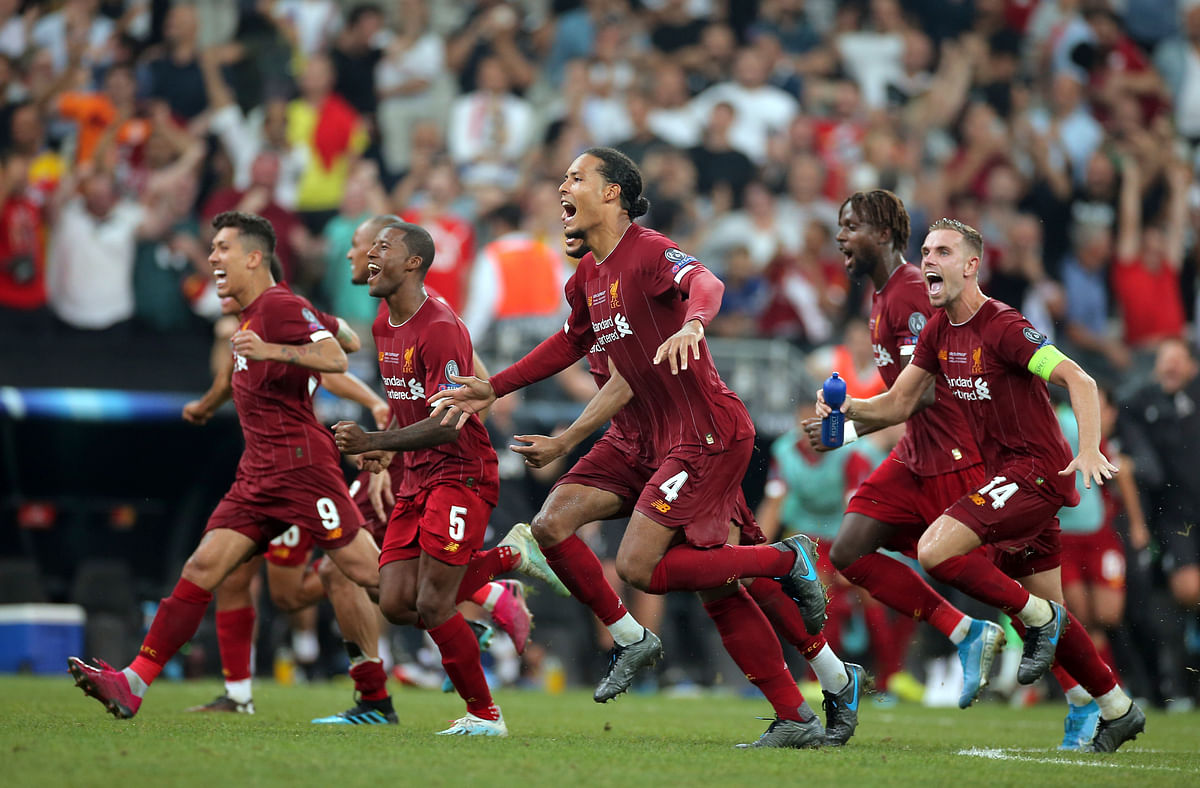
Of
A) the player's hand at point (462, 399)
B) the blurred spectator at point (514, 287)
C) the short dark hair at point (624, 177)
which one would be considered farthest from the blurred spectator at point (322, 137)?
the player's hand at point (462, 399)

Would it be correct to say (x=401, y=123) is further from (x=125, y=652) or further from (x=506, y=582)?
(x=506, y=582)

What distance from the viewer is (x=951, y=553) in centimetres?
670

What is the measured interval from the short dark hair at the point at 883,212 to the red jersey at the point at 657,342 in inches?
59.4

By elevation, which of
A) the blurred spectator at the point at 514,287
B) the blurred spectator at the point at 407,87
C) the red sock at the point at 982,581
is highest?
the red sock at the point at 982,581

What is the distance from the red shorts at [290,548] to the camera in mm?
8328

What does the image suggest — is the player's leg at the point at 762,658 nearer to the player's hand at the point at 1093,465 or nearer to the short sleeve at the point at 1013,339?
the player's hand at the point at 1093,465

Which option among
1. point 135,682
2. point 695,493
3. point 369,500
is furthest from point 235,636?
point 695,493

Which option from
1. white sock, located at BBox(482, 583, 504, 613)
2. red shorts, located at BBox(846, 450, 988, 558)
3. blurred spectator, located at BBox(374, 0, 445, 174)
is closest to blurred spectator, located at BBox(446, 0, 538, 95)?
blurred spectator, located at BBox(374, 0, 445, 174)

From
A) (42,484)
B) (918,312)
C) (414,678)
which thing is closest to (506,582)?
(918,312)

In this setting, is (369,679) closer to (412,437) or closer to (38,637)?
(412,437)

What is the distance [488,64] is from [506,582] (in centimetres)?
858

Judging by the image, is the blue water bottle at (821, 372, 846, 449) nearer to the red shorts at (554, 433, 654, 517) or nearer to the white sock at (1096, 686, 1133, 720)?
the red shorts at (554, 433, 654, 517)

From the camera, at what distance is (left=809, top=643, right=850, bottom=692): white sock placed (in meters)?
6.68

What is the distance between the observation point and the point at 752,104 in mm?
16312
